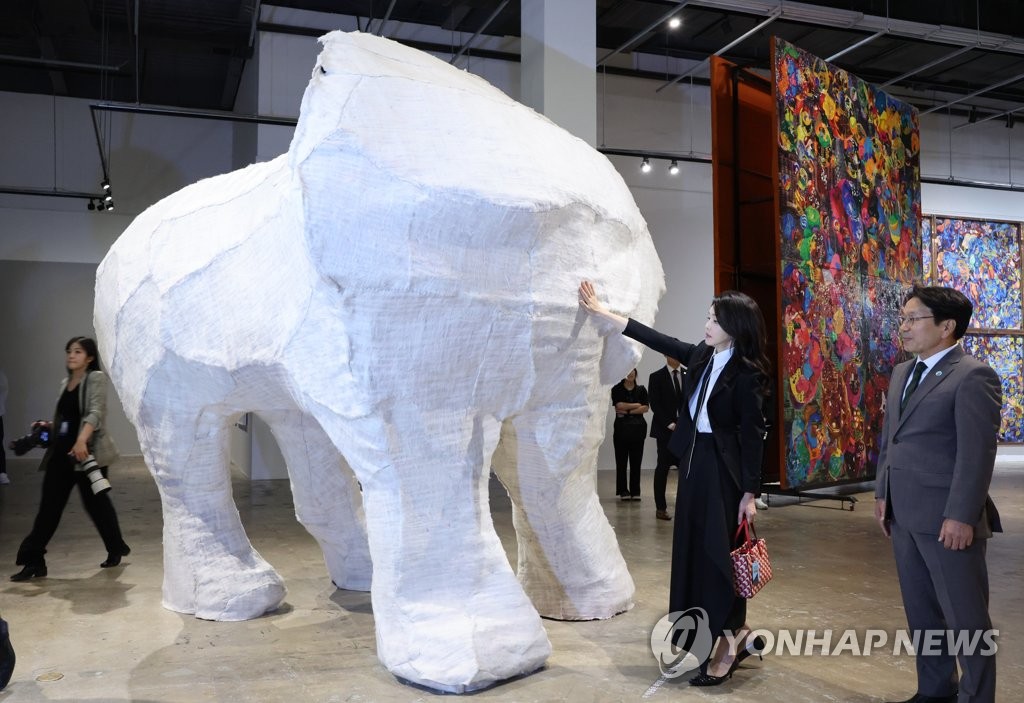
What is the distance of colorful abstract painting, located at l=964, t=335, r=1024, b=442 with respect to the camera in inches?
480

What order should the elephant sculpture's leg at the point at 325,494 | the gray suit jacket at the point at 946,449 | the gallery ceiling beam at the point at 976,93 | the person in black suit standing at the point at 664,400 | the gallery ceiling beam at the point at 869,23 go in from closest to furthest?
1. the gray suit jacket at the point at 946,449
2. the elephant sculpture's leg at the point at 325,494
3. the person in black suit standing at the point at 664,400
4. the gallery ceiling beam at the point at 869,23
5. the gallery ceiling beam at the point at 976,93

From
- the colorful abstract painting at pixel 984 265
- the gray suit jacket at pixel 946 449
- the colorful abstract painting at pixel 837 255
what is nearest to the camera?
the gray suit jacket at pixel 946 449

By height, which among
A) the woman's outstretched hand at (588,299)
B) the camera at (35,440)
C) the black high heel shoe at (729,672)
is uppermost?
the woman's outstretched hand at (588,299)

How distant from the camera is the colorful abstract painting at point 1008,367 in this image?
12188mm

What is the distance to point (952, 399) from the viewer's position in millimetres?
2496

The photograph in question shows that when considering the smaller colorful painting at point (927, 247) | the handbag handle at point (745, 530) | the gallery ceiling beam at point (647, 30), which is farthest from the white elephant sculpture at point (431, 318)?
the smaller colorful painting at point (927, 247)

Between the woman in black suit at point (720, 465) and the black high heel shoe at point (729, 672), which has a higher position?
the woman in black suit at point (720, 465)

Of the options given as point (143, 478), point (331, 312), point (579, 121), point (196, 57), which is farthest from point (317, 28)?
point (331, 312)

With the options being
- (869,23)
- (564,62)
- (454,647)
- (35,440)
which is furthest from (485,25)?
(454,647)

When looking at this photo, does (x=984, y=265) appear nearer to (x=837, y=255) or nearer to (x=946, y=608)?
(x=837, y=255)

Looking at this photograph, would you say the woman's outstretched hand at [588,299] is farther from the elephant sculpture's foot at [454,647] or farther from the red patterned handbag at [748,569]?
the elephant sculpture's foot at [454,647]

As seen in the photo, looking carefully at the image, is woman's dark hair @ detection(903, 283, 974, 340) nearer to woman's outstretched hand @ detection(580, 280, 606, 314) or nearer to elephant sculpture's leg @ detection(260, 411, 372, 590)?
woman's outstretched hand @ detection(580, 280, 606, 314)

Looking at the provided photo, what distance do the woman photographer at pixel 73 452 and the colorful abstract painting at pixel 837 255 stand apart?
476 centimetres

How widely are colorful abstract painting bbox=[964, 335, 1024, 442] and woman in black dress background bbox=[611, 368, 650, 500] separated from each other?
6.65 m
